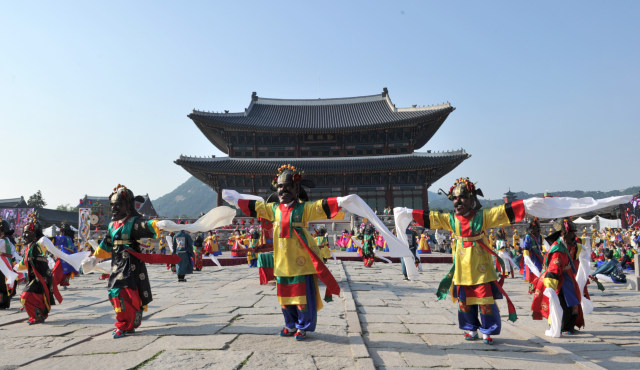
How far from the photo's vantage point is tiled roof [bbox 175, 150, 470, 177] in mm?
26547

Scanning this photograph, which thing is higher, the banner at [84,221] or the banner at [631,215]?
the banner at [84,221]

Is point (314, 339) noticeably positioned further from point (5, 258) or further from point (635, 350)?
point (5, 258)

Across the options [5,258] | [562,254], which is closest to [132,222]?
[5,258]

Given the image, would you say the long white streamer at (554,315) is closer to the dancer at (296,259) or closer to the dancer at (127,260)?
the dancer at (296,259)

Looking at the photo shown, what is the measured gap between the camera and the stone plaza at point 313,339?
332 centimetres

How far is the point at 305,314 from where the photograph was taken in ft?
13.3

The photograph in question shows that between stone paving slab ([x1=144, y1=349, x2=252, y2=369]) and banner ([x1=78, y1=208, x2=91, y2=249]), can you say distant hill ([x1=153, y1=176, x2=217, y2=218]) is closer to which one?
banner ([x1=78, y1=208, x2=91, y2=249])

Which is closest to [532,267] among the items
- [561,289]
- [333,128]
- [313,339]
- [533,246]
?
[561,289]

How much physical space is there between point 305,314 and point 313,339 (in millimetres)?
256

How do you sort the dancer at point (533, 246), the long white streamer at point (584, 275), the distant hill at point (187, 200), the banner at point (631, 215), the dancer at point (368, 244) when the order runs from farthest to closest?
the distant hill at point (187, 200)
the banner at point (631, 215)
the dancer at point (368, 244)
the dancer at point (533, 246)
the long white streamer at point (584, 275)

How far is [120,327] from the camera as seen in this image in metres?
4.26

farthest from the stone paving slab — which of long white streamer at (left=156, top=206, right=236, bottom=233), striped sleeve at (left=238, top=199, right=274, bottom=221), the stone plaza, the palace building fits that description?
the palace building

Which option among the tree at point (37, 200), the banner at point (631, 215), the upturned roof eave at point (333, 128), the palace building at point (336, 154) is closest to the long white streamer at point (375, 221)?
the banner at point (631, 215)

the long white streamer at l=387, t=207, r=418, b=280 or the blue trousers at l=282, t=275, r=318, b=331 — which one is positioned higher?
the long white streamer at l=387, t=207, r=418, b=280
